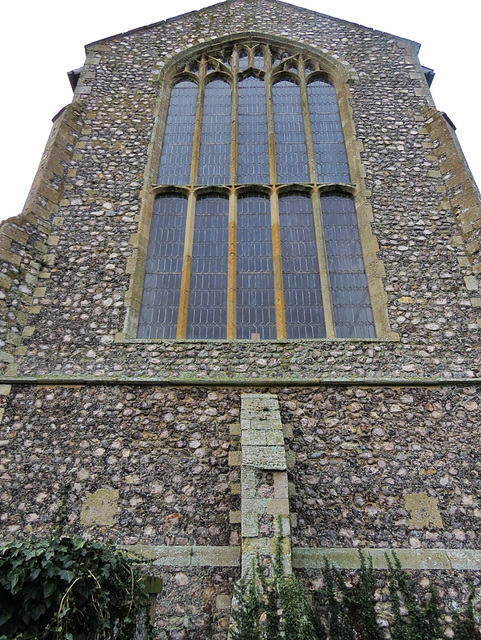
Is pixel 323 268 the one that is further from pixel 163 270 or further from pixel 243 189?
pixel 163 270

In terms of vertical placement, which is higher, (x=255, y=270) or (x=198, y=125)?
(x=198, y=125)

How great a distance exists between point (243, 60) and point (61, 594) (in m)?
11.2

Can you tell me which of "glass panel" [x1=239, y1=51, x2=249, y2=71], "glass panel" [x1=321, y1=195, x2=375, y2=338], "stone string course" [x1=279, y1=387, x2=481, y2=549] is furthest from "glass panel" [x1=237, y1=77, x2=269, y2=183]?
"stone string course" [x1=279, y1=387, x2=481, y2=549]

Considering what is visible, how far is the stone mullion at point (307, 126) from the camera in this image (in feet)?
28.4

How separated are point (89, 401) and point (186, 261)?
2753mm

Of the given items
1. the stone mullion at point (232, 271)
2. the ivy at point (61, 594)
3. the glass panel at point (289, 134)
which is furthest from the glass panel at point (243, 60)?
the ivy at point (61, 594)

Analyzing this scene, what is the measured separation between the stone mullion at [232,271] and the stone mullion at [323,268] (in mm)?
1364

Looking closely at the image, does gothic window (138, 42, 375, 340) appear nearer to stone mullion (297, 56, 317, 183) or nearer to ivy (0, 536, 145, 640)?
stone mullion (297, 56, 317, 183)

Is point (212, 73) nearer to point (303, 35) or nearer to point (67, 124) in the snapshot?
point (303, 35)

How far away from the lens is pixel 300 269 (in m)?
7.52

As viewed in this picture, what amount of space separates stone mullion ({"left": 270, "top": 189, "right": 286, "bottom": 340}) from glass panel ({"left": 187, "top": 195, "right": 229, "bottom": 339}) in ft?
2.61

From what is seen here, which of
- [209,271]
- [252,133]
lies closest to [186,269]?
[209,271]

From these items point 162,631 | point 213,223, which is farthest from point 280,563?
point 213,223

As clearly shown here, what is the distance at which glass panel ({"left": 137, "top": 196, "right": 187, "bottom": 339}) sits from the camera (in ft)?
23.1
